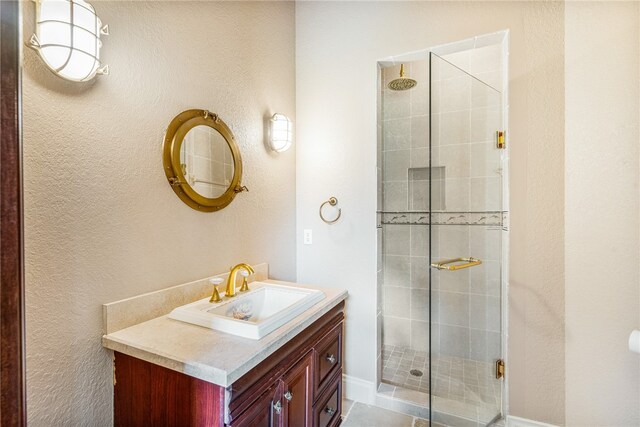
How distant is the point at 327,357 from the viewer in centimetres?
145

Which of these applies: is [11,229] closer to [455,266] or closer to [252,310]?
[252,310]

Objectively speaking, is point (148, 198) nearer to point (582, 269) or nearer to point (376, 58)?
point (376, 58)

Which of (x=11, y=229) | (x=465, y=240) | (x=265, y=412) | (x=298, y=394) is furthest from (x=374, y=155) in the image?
(x=11, y=229)

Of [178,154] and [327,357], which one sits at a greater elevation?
[178,154]

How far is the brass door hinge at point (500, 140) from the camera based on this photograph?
1689 millimetres

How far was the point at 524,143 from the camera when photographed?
5.33ft

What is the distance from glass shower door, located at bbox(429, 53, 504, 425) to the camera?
5.51ft

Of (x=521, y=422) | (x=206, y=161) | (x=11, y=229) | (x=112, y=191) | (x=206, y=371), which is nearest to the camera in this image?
(x=11, y=229)

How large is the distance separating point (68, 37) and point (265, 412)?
1348 mm

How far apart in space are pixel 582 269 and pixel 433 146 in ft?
3.29

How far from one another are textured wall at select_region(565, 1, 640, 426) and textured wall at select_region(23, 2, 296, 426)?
180 cm

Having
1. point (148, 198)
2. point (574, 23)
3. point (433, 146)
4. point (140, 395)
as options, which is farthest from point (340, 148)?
point (140, 395)

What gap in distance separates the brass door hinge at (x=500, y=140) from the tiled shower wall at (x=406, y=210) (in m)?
Result: 0.74

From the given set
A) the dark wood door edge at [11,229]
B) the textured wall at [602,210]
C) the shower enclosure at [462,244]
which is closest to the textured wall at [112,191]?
the dark wood door edge at [11,229]
